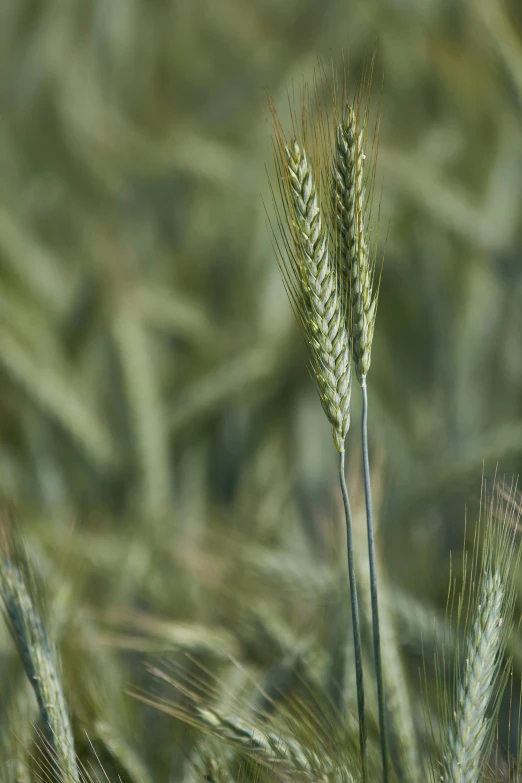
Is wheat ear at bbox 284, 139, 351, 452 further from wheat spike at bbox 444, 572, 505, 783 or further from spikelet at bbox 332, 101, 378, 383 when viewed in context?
wheat spike at bbox 444, 572, 505, 783

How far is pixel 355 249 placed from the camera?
449mm

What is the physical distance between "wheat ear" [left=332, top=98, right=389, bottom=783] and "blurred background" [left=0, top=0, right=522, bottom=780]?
0.33m

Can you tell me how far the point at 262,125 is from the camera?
59.9 inches

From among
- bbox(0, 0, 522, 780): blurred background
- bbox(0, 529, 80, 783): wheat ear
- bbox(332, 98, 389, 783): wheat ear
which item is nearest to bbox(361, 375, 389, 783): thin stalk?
bbox(332, 98, 389, 783): wheat ear

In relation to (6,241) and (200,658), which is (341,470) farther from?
(6,241)

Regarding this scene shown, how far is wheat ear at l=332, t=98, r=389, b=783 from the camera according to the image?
44 centimetres

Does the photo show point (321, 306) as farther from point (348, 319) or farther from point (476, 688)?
point (476, 688)

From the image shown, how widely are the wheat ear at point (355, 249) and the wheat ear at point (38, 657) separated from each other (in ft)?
0.65

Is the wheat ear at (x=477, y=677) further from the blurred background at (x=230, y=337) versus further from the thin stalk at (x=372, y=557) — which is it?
the blurred background at (x=230, y=337)

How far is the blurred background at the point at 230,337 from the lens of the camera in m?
0.95

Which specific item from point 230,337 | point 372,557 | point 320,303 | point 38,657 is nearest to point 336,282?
point 320,303

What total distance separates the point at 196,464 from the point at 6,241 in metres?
0.49

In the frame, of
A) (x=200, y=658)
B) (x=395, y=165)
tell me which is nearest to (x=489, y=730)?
(x=200, y=658)

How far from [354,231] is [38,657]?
330 millimetres
